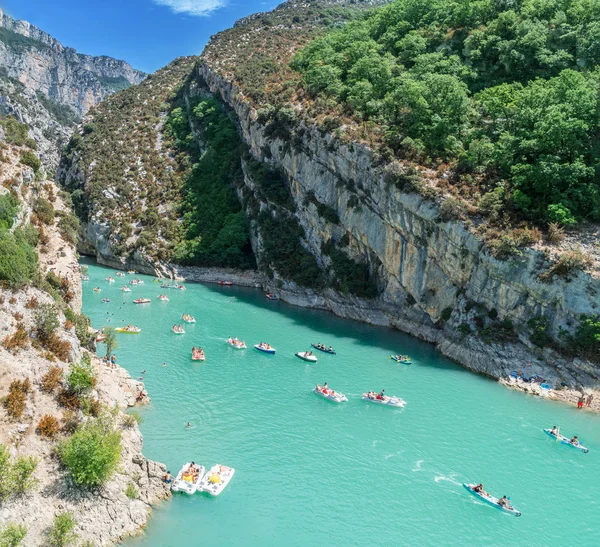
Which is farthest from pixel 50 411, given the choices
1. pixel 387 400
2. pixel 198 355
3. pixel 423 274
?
pixel 423 274

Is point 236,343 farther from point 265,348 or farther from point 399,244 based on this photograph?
point 399,244

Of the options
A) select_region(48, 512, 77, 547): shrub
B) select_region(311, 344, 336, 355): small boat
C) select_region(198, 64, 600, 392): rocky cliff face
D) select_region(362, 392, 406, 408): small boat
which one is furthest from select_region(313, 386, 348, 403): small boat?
select_region(48, 512, 77, 547): shrub

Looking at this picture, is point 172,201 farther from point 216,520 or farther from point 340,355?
point 216,520

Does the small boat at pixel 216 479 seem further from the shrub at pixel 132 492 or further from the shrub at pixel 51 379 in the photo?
the shrub at pixel 51 379

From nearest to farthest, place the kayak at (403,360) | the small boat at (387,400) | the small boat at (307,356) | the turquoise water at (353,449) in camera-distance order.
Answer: the turquoise water at (353,449)
the small boat at (387,400)
the small boat at (307,356)
the kayak at (403,360)

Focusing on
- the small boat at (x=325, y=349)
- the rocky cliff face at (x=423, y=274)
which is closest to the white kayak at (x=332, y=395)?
the small boat at (x=325, y=349)
